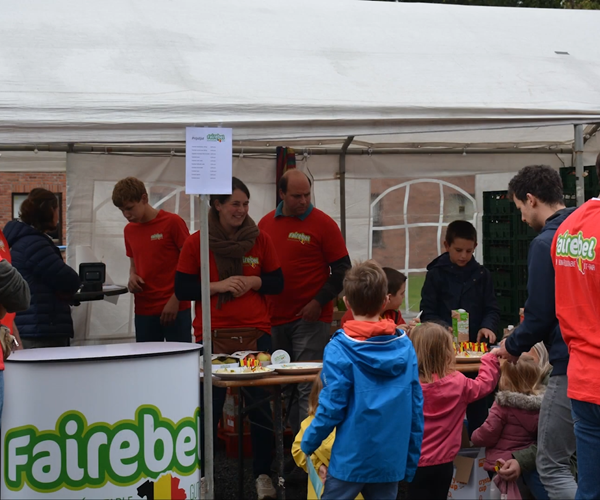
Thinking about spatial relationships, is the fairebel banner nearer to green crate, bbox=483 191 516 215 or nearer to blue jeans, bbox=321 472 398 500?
blue jeans, bbox=321 472 398 500

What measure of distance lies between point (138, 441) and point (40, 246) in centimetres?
199

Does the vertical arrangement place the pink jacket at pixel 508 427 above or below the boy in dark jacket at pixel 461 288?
below

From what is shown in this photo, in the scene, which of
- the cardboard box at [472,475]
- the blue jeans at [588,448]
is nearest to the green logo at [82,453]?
the cardboard box at [472,475]

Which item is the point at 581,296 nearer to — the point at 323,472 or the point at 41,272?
the point at 323,472

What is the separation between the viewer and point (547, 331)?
11.4 feet

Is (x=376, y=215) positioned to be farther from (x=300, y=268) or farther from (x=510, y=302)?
(x=300, y=268)

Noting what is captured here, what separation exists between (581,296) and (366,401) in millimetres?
886

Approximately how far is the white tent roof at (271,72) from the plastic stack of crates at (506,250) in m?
1.73

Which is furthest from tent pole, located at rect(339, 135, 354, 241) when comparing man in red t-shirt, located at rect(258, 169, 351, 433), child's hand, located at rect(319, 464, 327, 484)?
child's hand, located at rect(319, 464, 327, 484)

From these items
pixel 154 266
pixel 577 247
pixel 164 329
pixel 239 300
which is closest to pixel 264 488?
pixel 239 300

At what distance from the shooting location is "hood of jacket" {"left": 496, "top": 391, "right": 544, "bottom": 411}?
3.90m

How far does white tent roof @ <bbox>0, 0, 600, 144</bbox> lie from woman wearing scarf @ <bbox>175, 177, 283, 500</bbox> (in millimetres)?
867

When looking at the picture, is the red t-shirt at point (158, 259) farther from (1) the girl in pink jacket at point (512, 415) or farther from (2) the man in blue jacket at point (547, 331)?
(2) the man in blue jacket at point (547, 331)

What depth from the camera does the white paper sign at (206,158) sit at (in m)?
3.71
